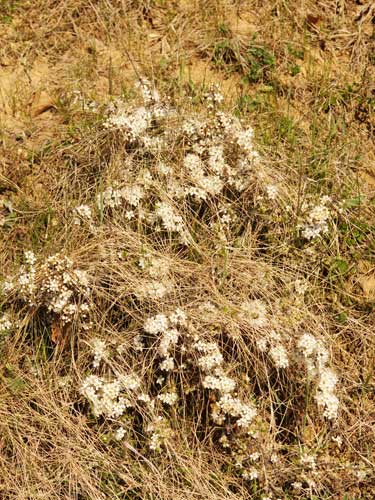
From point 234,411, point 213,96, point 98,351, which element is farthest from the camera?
point 213,96

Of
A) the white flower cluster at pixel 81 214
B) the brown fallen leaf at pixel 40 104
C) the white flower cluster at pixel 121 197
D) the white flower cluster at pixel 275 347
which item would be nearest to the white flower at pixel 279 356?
the white flower cluster at pixel 275 347

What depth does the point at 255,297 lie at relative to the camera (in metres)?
3.79

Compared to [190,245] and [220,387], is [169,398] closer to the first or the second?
[220,387]

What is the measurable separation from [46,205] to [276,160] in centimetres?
145

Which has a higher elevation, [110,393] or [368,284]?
[368,284]

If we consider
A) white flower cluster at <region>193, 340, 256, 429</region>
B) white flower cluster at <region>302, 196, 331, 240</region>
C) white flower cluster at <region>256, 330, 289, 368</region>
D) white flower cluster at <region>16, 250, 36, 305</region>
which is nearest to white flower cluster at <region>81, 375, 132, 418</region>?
white flower cluster at <region>193, 340, 256, 429</region>

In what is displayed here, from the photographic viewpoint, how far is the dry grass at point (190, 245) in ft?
11.5

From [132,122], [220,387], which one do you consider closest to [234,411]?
[220,387]

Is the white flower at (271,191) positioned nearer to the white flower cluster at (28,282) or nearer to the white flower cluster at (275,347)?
the white flower cluster at (275,347)

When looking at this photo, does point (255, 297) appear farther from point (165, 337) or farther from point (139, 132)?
point (139, 132)

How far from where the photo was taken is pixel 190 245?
12.7ft

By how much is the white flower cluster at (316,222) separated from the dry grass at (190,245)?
7 cm

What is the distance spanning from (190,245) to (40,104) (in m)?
1.57

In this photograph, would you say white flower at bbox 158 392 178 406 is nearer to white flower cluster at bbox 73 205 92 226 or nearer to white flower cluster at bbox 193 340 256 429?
white flower cluster at bbox 193 340 256 429
